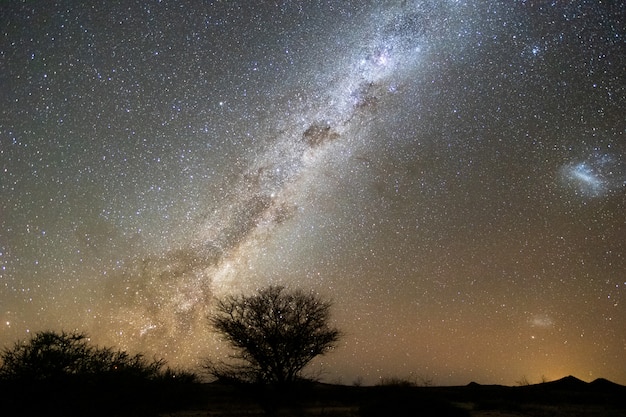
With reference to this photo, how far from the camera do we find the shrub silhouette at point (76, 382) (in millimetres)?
12758

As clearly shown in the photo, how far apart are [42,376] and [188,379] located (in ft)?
20.9

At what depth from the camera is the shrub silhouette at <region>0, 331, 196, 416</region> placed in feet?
41.9

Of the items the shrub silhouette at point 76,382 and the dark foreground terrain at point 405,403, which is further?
the dark foreground terrain at point 405,403

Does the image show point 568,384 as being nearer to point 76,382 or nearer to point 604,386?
point 604,386

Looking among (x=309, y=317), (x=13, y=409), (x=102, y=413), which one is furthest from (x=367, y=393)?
(x=13, y=409)

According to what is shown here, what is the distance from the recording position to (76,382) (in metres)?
14.1

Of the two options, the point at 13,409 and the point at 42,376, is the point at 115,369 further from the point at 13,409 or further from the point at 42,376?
the point at 13,409

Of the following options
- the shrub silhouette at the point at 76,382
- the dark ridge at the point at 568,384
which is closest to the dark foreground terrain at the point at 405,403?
the dark ridge at the point at 568,384

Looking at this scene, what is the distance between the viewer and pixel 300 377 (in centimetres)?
2100

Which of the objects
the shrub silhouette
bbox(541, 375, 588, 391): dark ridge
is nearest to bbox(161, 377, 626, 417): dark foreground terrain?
bbox(541, 375, 588, 391): dark ridge

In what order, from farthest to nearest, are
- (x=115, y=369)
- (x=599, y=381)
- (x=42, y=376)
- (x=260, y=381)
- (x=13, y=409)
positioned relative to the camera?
(x=599, y=381)
(x=260, y=381)
(x=115, y=369)
(x=42, y=376)
(x=13, y=409)

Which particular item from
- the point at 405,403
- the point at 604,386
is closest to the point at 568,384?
the point at 604,386

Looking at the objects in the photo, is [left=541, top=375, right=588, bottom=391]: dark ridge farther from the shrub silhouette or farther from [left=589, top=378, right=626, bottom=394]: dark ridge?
the shrub silhouette

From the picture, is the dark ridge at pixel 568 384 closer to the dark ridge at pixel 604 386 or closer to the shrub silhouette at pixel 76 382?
the dark ridge at pixel 604 386
